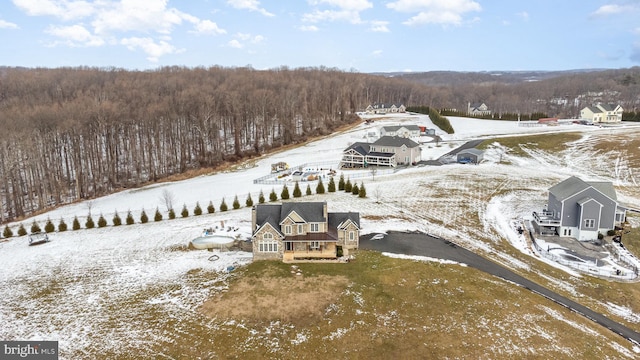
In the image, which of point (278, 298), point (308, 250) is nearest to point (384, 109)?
point (308, 250)

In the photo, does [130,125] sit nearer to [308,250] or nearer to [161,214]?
[161,214]

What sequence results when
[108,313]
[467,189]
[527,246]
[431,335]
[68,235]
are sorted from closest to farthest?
[431,335] → [108,313] → [527,246] → [68,235] → [467,189]

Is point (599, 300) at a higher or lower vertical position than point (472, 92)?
lower

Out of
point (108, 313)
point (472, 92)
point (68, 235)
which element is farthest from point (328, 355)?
point (472, 92)

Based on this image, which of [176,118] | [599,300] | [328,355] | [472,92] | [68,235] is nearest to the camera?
[328,355]

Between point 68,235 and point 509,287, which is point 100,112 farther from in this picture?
point 509,287

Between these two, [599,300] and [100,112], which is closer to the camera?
[599,300]

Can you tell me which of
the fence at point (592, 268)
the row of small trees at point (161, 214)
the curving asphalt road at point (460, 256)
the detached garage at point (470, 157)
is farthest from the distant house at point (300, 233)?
the detached garage at point (470, 157)
